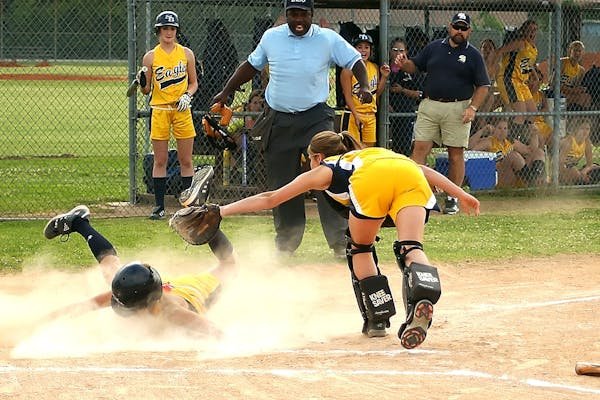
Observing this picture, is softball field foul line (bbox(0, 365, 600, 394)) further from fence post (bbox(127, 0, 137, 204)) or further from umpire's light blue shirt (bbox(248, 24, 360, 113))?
fence post (bbox(127, 0, 137, 204))

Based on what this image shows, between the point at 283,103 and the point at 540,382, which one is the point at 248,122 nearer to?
the point at 283,103

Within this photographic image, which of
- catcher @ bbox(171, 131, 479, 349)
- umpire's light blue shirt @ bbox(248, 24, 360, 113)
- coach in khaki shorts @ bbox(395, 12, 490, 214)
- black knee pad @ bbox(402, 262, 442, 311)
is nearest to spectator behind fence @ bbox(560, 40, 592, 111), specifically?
coach in khaki shorts @ bbox(395, 12, 490, 214)

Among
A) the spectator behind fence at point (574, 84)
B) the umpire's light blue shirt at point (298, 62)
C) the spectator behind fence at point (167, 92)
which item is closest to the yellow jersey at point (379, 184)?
the umpire's light blue shirt at point (298, 62)

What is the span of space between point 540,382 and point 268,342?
190 centimetres

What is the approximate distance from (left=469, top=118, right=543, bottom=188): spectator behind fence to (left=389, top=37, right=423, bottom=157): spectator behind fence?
37.6 inches

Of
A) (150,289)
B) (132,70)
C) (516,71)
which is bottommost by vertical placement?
(150,289)

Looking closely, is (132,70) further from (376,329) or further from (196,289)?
(376,329)

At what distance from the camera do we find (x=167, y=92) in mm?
11883

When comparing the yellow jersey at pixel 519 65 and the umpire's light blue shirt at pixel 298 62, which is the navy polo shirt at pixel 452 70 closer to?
the yellow jersey at pixel 519 65

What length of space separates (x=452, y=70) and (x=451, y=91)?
0.24 metres

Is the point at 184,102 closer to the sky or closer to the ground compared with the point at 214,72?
closer to the ground

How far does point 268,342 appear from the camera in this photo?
6871mm

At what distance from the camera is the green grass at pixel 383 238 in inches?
401

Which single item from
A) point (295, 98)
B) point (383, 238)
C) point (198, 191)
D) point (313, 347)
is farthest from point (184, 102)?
point (313, 347)
